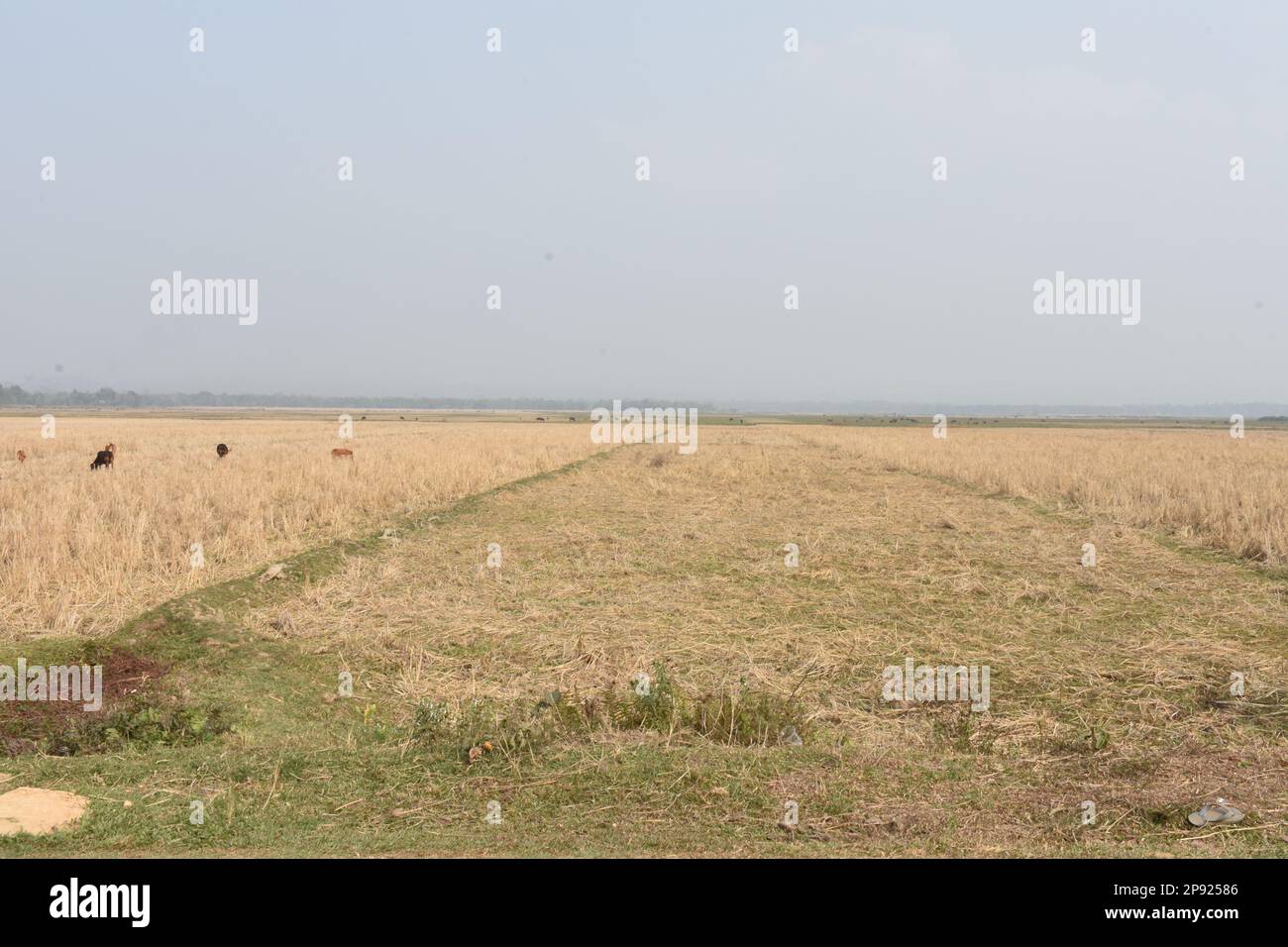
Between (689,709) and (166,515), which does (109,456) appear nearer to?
(166,515)

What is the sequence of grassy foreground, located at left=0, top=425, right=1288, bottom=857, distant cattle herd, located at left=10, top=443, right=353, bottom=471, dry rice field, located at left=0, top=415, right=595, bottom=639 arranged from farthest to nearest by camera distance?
distant cattle herd, located at left=10, top=443, right=353, bottom=471 < dry rice field, located at left=0, top=415, right=595, bottom=639 < grassy foreground, located at left=0, top=425, right=1288, bottom=857

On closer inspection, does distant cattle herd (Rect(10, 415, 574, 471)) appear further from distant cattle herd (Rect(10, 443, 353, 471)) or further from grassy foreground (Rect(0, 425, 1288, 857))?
grassy foreground (Rect(0, 425, 1288, 857))

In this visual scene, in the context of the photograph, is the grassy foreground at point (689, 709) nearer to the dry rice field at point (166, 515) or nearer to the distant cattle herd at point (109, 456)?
the dry rice field at point (166, 515)

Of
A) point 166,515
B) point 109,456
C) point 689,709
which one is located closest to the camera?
point 689,709

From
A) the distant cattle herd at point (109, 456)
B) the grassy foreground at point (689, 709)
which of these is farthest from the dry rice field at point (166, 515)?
the grassy foreground at point (689, 709)

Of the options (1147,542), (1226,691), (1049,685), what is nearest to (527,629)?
(1049,685)

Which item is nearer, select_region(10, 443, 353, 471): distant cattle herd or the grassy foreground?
the grassy foreground

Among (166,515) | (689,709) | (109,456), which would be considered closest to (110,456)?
(109,456)

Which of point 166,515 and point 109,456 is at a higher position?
point 109,456

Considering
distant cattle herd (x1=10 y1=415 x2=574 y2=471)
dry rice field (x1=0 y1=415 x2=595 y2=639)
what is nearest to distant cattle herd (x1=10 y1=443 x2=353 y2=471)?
distant cattle herd (x1=10 y1=415 x2=574 y2=471)

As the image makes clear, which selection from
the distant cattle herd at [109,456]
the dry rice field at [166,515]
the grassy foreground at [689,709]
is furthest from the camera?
the distant cattle herd at [109,456]

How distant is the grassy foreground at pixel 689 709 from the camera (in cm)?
472

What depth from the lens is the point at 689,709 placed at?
685 cm

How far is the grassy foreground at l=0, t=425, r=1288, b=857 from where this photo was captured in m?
4.72
